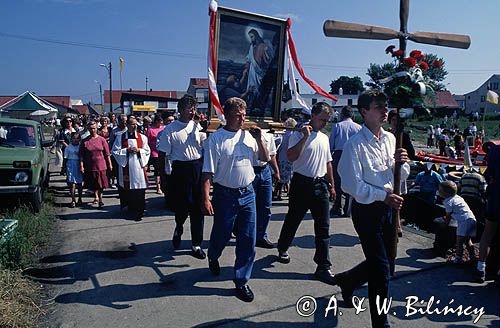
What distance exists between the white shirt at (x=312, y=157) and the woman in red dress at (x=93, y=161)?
490cm

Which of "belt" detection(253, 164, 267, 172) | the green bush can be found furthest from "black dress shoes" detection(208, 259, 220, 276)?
the green bush

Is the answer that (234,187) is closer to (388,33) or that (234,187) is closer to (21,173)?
(388,33)

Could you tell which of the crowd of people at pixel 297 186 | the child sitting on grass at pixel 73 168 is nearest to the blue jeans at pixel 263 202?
the crowd of people at pixel 297 186

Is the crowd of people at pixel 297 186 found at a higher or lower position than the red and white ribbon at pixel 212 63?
lower

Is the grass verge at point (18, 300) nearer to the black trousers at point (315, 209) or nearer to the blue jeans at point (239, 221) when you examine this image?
the blue jeans at point (239, 221)

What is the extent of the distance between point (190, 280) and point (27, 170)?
4373 millimetres

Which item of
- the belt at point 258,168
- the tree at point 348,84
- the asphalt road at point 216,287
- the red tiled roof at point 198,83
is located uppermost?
the tree at point 348,84

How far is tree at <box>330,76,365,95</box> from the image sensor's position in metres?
105

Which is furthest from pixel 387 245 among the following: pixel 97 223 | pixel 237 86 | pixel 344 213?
pixel 97 223

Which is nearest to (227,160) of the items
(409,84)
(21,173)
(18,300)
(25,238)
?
(409,84)

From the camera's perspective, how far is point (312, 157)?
4816 millimetres

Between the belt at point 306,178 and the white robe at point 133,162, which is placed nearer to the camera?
the belt at point 306,178

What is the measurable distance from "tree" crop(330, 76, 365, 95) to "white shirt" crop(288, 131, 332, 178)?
10364 centimetres

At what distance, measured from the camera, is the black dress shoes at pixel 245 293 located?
13.4ft
